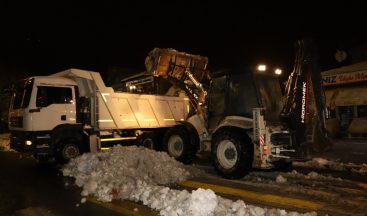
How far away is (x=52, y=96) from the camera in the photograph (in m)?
12.7

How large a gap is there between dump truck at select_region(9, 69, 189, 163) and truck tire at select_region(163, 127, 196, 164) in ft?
7.32

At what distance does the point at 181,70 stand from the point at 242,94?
422 cm

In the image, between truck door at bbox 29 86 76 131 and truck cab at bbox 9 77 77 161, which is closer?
truck cab at bbox 9 77 77 161

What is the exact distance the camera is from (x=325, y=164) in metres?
11.7

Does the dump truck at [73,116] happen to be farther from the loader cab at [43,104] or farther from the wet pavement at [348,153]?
the wet pavement at [348,153]

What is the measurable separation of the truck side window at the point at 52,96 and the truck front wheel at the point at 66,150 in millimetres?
1341

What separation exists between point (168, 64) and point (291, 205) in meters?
7.72

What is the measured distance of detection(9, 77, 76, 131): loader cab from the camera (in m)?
12.2

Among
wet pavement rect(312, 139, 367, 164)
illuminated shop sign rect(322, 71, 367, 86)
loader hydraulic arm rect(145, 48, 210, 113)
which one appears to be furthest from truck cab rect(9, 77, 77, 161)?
illuminated shop sign rect(322, 71, 367, 86)

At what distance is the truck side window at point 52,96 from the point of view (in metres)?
12.4

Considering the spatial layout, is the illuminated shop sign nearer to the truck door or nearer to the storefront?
the storefront

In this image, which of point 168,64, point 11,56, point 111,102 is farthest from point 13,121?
point 11,56

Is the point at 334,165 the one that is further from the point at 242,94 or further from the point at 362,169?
the point at 242,94

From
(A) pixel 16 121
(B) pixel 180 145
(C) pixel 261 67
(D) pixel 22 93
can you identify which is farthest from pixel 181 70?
(A) pixel 16 121
